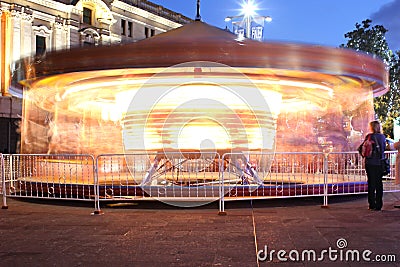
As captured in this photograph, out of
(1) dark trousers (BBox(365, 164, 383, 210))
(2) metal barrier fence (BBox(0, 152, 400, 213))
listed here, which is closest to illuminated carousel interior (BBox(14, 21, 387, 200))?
(2) metal barrier fence (BBox(0, 152, 400, 213))

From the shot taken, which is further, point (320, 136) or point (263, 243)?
point (320, 136)

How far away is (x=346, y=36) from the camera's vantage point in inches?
Answer: 1219

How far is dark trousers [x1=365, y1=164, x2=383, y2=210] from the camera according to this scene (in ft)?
25.0

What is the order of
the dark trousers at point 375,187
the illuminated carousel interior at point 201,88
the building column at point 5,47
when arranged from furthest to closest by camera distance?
the building column at point 5,47
the illuminated carousel interior at point 201,88
the dark trousers at point 375,187

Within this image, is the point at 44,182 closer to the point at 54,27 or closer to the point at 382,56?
the point at 382,56

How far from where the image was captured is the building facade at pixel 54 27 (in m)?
33.3

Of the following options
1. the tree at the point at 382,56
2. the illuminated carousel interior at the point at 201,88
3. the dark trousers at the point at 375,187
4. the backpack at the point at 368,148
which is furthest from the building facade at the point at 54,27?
the dark trousers at the point at 375,187

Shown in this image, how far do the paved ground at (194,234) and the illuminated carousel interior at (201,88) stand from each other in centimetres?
97

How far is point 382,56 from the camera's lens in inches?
1166

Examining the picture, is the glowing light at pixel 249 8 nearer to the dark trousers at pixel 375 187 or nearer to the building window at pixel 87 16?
the dark trousers at pixel 375 187

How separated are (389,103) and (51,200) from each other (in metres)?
24.5

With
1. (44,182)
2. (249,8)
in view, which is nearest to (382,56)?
(249,8)

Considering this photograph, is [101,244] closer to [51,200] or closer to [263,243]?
[263,243]

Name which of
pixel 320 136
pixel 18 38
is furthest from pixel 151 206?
Answer: pixel 18 38
